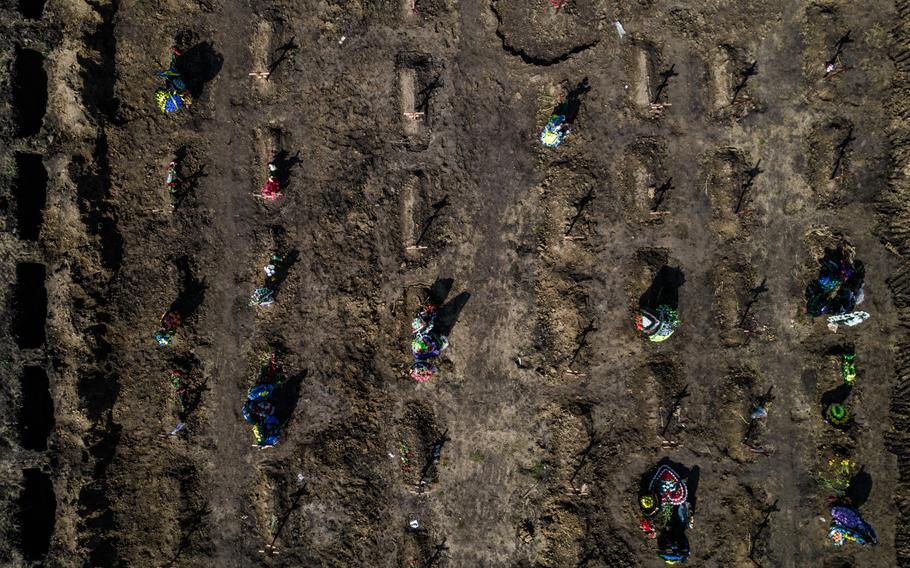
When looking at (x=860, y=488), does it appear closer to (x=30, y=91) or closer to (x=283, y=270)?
(x=283, y=270)

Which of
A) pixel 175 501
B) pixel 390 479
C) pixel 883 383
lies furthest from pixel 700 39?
pixel 175 501

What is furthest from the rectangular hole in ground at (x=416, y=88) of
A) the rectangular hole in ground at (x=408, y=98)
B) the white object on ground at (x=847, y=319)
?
the white object on ground at (x=847, y=319)

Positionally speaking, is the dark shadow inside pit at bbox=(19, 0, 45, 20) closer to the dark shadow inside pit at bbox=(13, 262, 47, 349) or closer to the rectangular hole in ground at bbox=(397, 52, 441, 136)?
the dark shadow inside pit at bbox=(13, 262, 47, 349)

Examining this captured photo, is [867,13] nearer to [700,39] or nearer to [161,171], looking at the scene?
[700,39]

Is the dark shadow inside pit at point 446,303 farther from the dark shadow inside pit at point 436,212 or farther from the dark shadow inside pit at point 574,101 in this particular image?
the dark shadow inside pit at point 574,101

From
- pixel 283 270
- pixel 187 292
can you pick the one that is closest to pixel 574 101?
pixel 283 270
